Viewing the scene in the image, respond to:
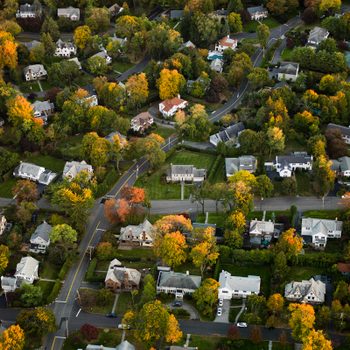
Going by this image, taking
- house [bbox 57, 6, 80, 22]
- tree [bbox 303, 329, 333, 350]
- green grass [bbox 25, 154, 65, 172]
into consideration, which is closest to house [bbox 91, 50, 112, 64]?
house [bbox 57, 6, 80, 22]

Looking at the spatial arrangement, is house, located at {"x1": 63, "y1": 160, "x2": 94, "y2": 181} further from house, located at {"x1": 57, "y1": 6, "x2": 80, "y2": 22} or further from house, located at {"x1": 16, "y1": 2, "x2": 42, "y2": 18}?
house, located at {"x1": 16, "y1": 2, "x2": 42, "y2": 18}

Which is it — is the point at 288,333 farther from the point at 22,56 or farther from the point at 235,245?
the point at 22,56

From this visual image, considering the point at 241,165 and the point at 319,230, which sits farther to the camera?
the point at 241,165

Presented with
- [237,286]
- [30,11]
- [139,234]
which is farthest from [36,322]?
[30,11]

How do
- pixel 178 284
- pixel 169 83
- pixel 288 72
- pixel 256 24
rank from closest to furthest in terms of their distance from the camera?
1. pixel 178 284
2. pixel 169 83
3. pixel 288 72
4. pixel 256 24

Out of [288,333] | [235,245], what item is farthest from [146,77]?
[288,333]

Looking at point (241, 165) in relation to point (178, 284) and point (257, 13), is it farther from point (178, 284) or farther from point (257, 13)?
point (257, 13)
